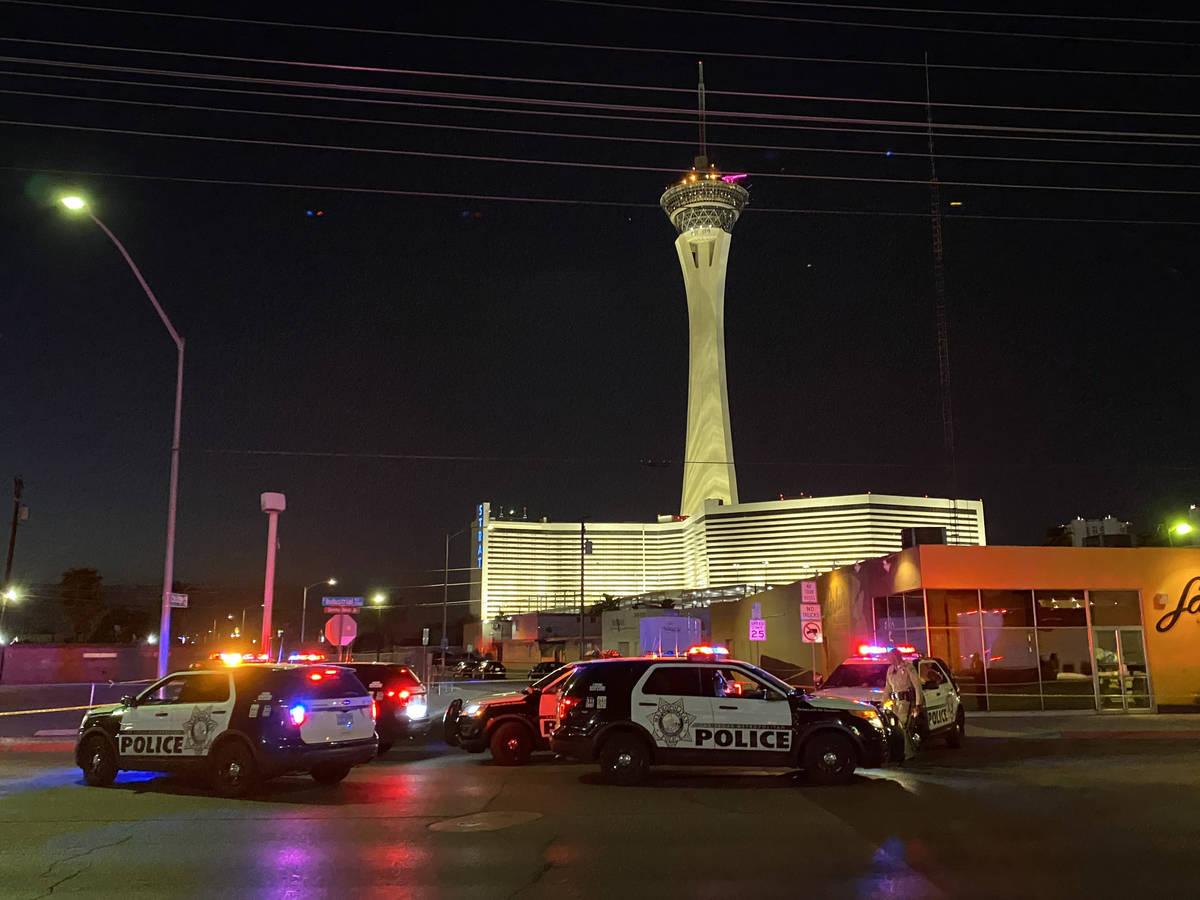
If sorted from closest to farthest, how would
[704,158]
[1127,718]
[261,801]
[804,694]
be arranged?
[261,801] < [804,694] < [1127,718] < [704,158]

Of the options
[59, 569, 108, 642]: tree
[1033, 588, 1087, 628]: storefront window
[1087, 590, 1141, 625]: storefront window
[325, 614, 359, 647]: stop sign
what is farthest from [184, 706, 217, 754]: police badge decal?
[59, 569, 108, 642]: tree

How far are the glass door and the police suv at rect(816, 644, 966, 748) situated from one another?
1062 cm

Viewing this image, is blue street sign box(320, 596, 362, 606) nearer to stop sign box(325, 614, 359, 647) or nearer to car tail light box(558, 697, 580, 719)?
stop sign box(325, 614, 359, 647)

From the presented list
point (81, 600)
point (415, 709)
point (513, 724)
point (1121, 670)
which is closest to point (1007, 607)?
point (1121, 670)

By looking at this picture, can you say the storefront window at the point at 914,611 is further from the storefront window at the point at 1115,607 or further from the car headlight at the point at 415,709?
the car headlight at the point at 415,709

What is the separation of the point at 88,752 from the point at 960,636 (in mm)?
22607

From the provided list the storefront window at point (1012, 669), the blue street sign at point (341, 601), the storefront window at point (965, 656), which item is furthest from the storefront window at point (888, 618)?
the blue street sign at point (341, 601)

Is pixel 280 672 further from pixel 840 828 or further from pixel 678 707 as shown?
pixel 840 828

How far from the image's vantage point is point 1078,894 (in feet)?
23.5

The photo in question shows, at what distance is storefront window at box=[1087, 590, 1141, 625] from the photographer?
27656 millimetres

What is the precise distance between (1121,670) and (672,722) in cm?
1933

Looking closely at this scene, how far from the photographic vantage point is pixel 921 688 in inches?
660

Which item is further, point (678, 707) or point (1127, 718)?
point (1127, 718)

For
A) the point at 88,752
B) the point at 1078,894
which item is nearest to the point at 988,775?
the point at 1078,894
